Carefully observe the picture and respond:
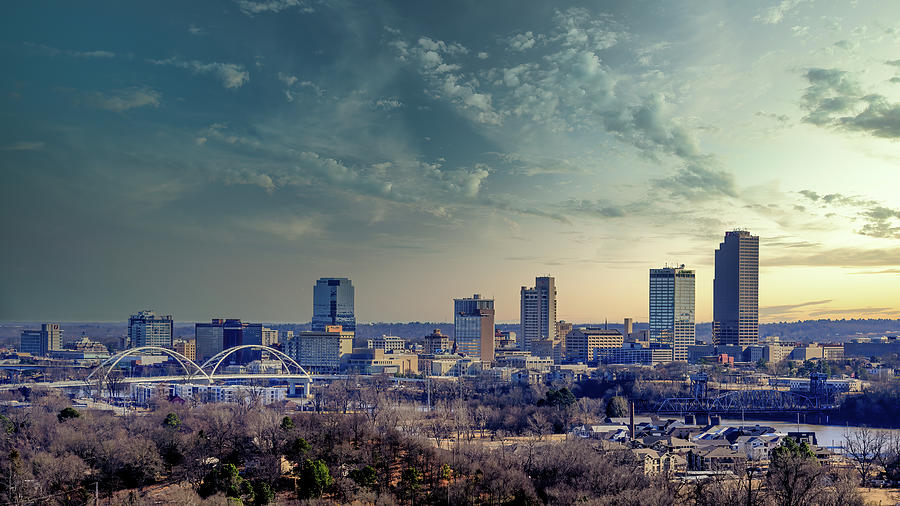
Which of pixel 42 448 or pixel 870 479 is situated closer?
pixel 42 448

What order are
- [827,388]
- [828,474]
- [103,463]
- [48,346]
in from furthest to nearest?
[48,346]
[827,388]
[828,474]
[103,463]

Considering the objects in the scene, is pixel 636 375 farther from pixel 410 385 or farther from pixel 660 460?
pixel 660 460

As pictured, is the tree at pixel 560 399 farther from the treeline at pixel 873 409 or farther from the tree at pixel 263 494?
the tree at pixel 263 494

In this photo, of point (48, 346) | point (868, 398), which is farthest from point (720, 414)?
point (48, 346)

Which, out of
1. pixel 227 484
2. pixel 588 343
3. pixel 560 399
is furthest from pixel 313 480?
pixel 588 343

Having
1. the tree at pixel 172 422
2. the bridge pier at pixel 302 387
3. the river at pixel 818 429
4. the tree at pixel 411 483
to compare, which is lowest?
the bridge pier at pixel 302 387

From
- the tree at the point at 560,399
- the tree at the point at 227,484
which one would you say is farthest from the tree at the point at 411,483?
the tree at the point at 560,399

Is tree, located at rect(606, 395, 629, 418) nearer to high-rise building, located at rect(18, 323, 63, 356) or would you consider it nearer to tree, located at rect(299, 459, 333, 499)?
tree, located at rect(299, 459, 333, 499)
